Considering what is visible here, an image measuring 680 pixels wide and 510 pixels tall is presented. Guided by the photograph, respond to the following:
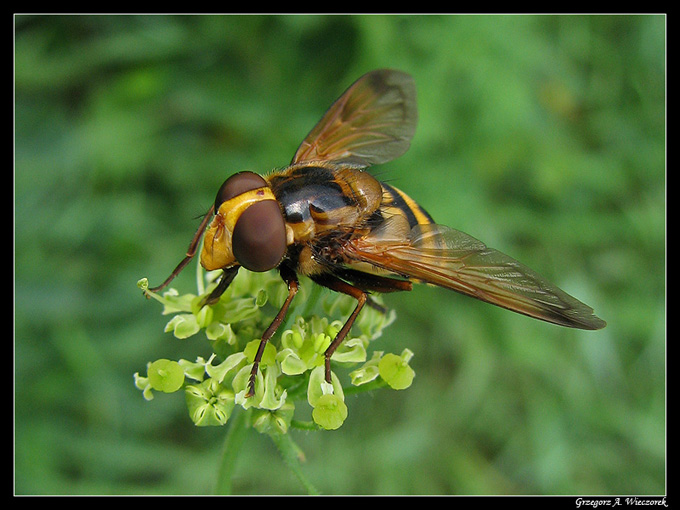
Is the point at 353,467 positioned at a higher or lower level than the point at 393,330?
lower

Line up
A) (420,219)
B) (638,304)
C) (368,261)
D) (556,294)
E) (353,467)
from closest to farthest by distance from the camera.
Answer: (556,294), (368,261), (420,219), (353,467), (638,304)

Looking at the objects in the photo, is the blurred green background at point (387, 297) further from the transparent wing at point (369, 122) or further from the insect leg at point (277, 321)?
the insect leg at point (277, 321)

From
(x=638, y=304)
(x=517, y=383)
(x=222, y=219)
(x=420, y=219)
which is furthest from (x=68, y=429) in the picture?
(x=638, y=304)

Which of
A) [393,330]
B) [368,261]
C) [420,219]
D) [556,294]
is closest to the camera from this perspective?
[556,294]

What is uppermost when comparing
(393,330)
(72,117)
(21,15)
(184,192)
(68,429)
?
(21,15)

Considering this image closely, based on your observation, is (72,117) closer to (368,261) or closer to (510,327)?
(368,261)

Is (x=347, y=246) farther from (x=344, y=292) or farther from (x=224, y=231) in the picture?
(x=224, y=231)

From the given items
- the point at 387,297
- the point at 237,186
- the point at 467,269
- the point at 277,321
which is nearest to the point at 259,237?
the point at 237,186
